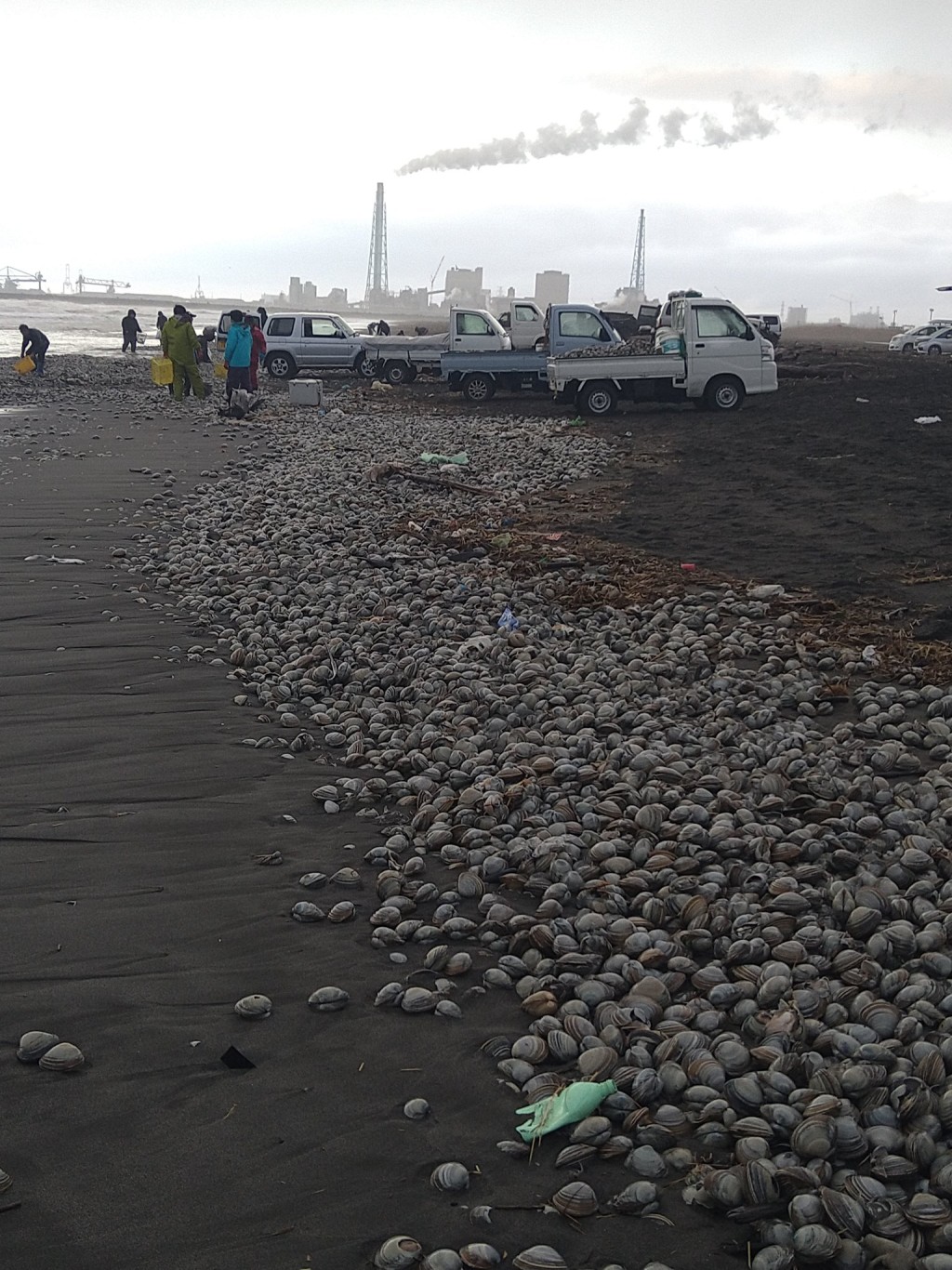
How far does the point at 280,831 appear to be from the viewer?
4383 mm

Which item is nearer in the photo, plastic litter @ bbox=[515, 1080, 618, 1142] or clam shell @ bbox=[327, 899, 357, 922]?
plastic litter @ bbox=[515, 1080, 618, 1142]

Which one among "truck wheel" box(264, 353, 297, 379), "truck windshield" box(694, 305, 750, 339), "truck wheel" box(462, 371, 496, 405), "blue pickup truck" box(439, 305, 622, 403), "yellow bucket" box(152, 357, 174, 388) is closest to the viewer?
"truck windshield" box(694, 305, 750, 339)

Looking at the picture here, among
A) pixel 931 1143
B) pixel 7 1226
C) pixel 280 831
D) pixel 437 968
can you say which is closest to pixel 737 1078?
pixel 931 1143

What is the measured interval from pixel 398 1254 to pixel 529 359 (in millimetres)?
21247

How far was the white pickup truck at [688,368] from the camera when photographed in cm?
1912

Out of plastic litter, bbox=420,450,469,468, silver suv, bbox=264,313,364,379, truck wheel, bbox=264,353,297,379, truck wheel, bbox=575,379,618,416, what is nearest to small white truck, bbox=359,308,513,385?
silver suv, bbox=264,313,364,379

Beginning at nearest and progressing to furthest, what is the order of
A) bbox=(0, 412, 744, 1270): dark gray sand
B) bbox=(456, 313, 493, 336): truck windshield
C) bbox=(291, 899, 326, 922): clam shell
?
bbox=(0, 412, 744, 1270): dark gray sand → bbox=(291, 899, 326, 922): clam shell → bbox=(456, 313, 493, 336): truck windshield

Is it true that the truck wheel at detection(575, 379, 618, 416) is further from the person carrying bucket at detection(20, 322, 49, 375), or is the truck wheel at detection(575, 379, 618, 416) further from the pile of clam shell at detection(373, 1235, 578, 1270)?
the pile of clam shell at detection(373, 1235, 578, 1270)

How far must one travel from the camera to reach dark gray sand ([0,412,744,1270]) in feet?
8.07

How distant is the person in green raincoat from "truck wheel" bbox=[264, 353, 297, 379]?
22.3 ft

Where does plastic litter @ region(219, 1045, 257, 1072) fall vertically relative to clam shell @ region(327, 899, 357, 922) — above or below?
below

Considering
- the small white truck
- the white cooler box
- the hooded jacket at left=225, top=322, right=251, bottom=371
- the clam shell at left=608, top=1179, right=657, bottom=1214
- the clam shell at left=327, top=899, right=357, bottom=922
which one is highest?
the small white truck

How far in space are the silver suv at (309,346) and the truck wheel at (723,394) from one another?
11.1 m

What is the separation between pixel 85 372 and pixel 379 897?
91.2 ft
